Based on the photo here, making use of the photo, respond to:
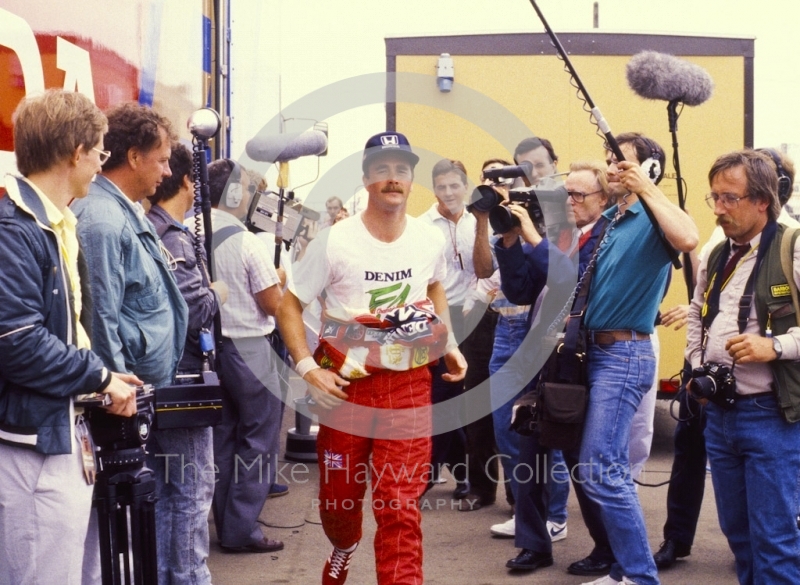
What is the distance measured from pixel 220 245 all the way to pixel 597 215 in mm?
1988

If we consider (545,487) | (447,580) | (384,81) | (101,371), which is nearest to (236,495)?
(447,580)

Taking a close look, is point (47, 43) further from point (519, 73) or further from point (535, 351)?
point (519, 73)

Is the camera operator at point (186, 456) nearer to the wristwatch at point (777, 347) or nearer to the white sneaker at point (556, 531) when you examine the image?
the wristwatch at point (777, 347)

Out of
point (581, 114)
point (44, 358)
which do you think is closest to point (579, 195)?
point (44, 358)

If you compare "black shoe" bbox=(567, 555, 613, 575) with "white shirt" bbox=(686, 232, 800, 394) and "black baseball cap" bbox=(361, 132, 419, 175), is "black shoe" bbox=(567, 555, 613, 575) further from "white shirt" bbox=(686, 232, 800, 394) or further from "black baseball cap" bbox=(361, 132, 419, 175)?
"black baseball cap" bbox=(361, 132, 419, 175)

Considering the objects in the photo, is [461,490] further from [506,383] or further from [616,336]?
[616,336]

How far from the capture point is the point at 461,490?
6.79 metres

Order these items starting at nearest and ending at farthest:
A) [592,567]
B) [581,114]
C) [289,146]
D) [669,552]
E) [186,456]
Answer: [186,456], [592,567], [669,552], [289,146], [581,114]

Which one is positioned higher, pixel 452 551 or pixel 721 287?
pixel 721 287

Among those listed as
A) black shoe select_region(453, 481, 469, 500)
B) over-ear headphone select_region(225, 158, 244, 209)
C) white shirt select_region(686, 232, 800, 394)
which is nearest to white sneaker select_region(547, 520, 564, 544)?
black shoe select_region(453, 481, 469, 500)

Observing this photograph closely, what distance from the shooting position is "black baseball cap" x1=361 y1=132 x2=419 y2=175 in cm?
437

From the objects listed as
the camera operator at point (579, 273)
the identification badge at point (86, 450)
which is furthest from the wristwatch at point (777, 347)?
the identification badge at point (86, 450)

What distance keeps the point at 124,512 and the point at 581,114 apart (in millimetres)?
5706

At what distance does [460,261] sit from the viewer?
676cm
